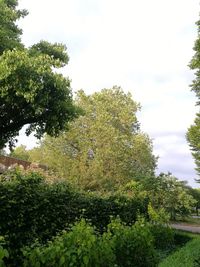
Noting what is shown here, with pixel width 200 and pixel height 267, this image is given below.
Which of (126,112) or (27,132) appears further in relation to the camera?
(126,112)

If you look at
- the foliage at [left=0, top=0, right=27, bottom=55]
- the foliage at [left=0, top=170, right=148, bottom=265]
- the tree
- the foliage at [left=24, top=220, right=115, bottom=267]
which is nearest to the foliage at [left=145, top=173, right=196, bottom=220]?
the tree

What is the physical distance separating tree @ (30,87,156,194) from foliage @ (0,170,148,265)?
58.4 feet

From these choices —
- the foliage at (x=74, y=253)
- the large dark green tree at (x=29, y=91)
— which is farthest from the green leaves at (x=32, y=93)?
the foliage at (x=74, y=253)

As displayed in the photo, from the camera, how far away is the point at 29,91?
20.2 metres

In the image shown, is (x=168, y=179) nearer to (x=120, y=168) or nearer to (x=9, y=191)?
(x=120, y=168)

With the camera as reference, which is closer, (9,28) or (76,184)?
(76,184)

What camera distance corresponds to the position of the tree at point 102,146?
103ft

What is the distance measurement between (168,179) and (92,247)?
17408 mm

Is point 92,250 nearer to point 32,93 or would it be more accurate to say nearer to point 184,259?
point 184,259

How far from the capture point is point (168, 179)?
75.4 feet

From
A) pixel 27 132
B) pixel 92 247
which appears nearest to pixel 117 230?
pixel 92 247

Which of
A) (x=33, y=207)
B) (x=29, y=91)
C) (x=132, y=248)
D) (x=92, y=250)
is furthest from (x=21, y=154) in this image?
(x=92, y=250)

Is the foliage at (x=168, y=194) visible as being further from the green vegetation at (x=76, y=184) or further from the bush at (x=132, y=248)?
the bush at (x=132, y=248)

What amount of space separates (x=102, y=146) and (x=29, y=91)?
43.9ft
